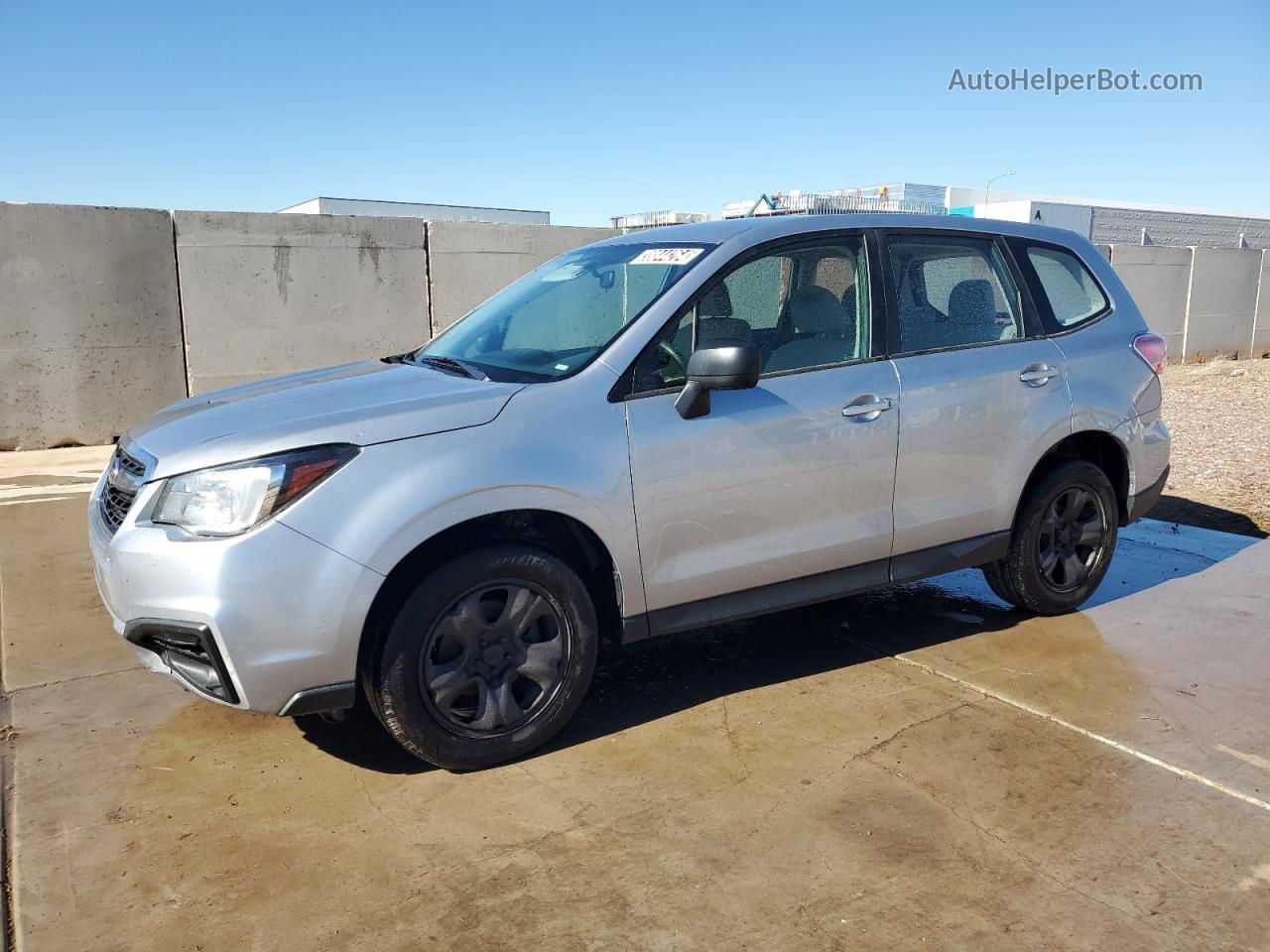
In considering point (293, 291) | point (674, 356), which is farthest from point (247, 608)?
point (293, 291)

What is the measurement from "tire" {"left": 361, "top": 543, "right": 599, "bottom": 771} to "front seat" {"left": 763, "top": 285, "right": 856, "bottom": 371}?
1.27 meters

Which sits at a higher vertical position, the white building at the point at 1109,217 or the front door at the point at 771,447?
the white building at the point at 1109,217

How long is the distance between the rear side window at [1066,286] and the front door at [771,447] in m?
1.11

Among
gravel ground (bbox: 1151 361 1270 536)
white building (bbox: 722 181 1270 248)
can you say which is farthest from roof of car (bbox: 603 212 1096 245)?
white building (bbox: 722 181 1270 248)

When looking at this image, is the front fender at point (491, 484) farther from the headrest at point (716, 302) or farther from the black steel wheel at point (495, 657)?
the headrest at point (716, 302)

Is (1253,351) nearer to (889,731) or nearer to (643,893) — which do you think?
(889,731)

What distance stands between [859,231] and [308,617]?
106 inches

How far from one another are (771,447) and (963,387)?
41.1 inches

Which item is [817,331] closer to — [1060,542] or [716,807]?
[1060,542]

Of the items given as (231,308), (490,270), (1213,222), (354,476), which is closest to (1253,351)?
(490,270)

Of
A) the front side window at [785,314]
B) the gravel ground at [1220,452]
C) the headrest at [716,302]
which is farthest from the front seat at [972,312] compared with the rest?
the gravel ground at [1220,452]

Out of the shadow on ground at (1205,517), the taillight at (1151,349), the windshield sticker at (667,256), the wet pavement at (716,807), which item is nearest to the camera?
the wet pavement at (716,807)

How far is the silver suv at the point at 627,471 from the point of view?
3.08 m

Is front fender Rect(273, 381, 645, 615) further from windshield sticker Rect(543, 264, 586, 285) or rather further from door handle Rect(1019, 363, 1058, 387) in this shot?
door handle Rect(1019, 363, 1058, 387)
